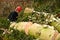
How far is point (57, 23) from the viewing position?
744 centimetres

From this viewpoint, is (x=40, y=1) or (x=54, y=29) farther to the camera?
(x=40, y=1)

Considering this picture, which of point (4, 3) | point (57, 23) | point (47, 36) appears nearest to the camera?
point (47, 36)

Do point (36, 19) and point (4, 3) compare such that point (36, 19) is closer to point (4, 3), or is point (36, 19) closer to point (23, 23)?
point (23, 23)

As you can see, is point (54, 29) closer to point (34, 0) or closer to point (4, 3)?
point (34, 0)

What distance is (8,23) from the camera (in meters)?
8.34

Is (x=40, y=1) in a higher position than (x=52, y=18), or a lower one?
lower

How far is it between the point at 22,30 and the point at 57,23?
1111 mm

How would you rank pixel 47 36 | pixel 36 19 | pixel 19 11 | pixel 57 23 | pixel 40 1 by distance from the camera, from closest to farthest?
pixel 47 36 → pixel 57 23 → pixel 36 19 → pixel 19 11 → pixel 40 1

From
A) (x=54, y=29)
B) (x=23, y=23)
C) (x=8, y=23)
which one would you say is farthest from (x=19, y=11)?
(x=54, y=29)

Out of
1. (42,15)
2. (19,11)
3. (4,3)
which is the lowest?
(4,3)

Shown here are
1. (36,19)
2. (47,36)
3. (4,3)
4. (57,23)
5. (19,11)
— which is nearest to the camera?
(47,36)

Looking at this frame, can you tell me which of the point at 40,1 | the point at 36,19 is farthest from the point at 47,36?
the point at 40,1

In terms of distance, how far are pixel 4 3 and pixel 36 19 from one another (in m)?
4.56

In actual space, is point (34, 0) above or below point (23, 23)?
below
